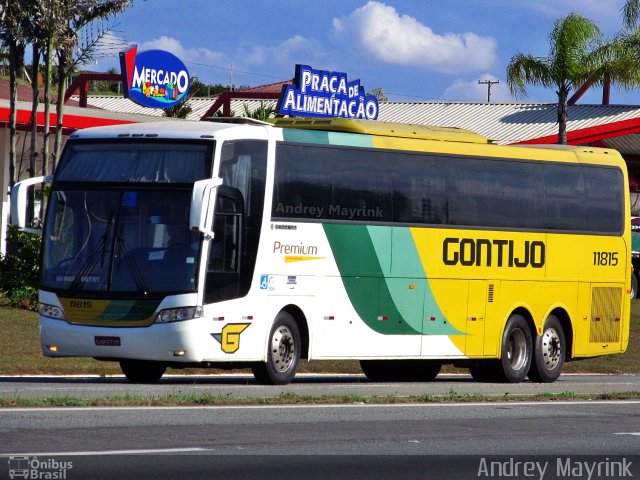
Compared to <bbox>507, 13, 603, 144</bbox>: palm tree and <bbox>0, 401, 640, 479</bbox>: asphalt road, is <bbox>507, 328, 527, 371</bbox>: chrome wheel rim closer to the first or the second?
<bbox>0, 401, 640, 479</bbox>: asphalt road

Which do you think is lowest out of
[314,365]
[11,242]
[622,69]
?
[314,365]

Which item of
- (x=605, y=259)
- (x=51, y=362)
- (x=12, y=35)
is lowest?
(x=51, y=362)

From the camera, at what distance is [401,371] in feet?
76.1

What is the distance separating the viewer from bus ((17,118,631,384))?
1780 centimetres

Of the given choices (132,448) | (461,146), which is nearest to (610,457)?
(132,448)

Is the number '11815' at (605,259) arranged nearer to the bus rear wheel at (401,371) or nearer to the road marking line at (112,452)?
the bus rear wheel at (401,371)

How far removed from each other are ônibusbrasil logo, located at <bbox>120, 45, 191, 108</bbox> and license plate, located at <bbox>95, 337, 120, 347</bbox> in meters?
19.2

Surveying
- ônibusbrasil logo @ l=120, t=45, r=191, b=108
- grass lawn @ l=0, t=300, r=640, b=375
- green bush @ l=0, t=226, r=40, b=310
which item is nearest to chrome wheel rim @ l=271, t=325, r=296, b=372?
grass lawn @ l=0, t=300, r=640, b=375

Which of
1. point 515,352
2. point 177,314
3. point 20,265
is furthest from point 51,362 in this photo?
point 20,265

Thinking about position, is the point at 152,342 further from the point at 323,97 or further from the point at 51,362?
the point at 323,97

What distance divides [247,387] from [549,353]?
6803 millimetres

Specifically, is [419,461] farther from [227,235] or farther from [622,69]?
[622,69]

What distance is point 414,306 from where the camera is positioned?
20922 millimetres

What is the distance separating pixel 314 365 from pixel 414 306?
5198mm
